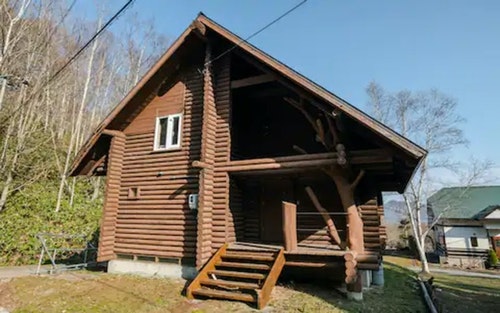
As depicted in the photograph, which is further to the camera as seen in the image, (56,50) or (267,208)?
(56,50)

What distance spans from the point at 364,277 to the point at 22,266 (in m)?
13.2

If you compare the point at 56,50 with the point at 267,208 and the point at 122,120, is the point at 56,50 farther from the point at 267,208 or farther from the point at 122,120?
the point at 267,208

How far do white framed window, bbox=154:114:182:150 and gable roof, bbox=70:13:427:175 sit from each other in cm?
144

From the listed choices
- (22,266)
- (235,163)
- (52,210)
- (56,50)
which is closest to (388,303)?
(235,163)

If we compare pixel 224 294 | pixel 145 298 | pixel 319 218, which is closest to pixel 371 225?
pixel 319 218

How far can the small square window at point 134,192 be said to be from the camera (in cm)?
1080

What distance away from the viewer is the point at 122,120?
11.8 metres

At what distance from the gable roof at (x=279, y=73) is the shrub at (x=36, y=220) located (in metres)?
4.15

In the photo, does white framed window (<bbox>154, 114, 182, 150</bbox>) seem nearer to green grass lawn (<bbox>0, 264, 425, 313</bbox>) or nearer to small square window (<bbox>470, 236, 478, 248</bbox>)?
green grass lawn (<bbox>0, 264, 425, 313</bbox>)

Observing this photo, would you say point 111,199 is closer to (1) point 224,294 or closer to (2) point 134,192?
(2) point 134,192

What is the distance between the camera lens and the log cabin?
25.9ft

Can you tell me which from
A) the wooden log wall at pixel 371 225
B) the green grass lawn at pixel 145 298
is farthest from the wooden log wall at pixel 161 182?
the wooden log wall at pixel 371 225

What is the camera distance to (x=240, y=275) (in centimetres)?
756

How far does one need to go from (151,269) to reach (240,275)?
383cm
